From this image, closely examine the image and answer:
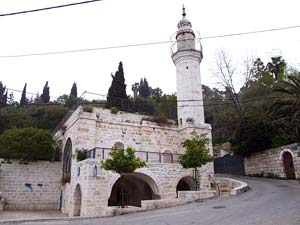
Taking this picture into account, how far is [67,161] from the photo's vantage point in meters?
16.1

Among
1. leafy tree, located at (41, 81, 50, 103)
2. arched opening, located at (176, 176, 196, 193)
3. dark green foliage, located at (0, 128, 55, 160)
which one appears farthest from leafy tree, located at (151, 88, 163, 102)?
dark green foliage, located at (0, 128, 55, 160)

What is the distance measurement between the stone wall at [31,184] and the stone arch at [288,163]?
1546 centimetres

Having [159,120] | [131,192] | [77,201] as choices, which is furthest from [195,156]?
[77,201]

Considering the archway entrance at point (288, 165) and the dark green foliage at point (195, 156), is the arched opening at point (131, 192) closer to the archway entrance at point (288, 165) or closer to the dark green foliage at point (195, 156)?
the dark green foliage at point (195, 156)

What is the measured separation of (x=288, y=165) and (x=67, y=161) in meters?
14.9

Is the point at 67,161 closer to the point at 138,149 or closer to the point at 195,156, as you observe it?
the point at 138,149

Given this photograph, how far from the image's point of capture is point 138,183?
16484 mm

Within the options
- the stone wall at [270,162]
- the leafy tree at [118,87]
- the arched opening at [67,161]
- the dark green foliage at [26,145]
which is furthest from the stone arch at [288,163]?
the dark green foliage at [26,145]

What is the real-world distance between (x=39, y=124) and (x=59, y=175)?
19247 millimetres

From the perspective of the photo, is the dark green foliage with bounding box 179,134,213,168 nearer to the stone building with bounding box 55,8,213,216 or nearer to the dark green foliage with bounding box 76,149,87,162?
the stone building with bounding box 55,8,213,216

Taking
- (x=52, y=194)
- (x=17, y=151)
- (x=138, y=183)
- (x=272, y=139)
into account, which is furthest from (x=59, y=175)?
(x=272, y=139)

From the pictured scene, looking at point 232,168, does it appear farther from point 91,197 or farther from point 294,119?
point 91,197

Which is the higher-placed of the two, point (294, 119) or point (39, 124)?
point (39, 124)

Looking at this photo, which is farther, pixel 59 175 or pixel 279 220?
pixel 59 175
